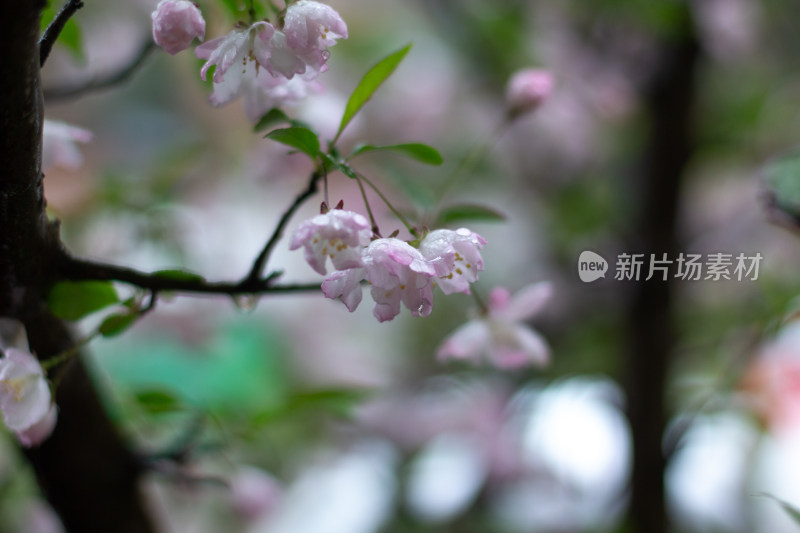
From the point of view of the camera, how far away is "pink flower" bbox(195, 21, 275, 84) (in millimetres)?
227

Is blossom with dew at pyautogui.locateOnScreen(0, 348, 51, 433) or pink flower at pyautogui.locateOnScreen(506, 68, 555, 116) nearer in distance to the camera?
blossom with dew at pyautogui.locateOnScreen(0, 348, 51, 433)

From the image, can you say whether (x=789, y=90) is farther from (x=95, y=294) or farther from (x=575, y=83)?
(x=95, y=294)

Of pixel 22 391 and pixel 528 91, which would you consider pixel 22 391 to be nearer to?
pixel 22 391

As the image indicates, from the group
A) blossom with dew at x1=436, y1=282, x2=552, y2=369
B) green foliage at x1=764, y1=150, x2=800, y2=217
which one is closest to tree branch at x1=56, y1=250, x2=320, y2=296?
blossom with dew at x1=436, y1=282, x2=552, y2=369

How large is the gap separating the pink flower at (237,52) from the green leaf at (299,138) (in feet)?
0.07

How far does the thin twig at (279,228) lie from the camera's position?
0.24 m

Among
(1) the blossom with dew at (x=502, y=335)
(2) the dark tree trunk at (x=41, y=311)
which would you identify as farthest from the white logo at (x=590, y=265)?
(2) the dark tree trunk at (x=41, y=311)

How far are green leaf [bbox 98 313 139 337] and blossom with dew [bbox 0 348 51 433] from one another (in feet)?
0.08

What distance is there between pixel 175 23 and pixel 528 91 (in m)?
0.19

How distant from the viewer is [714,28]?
0.79 m

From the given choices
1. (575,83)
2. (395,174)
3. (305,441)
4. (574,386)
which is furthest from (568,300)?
(395,174)

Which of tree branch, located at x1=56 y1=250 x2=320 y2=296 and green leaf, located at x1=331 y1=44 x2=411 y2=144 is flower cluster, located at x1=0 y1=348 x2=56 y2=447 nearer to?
tree branch, located at x1=56 y1=250 x2=320 y2=296

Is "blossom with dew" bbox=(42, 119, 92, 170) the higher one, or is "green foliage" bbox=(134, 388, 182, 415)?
"blossom with dew" bbox=(42, 119, 92, 170)

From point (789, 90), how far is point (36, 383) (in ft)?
3.29
